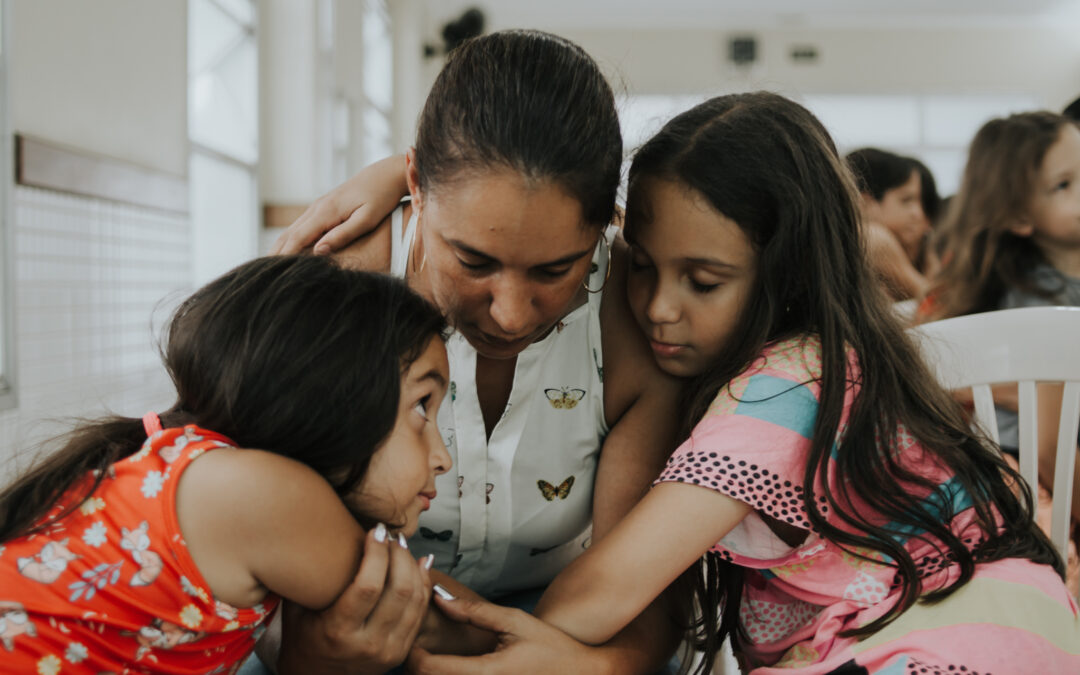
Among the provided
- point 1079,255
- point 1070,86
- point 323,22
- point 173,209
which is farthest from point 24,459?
point 1070,86

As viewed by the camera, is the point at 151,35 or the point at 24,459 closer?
the point at 24,459

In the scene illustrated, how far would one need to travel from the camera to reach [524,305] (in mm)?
1019

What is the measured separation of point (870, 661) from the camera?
37.2 inches

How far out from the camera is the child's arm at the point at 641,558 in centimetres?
97

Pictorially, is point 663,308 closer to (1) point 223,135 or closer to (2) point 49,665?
(2) point 49,665

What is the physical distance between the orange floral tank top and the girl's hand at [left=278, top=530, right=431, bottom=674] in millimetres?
94

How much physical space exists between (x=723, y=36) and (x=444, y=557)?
28.9 feet

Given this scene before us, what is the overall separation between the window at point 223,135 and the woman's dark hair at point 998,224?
2874mm

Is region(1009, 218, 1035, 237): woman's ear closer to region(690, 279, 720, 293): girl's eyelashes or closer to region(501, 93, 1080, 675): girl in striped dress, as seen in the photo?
region(501, 93, 1080, 675): girl in striped dress

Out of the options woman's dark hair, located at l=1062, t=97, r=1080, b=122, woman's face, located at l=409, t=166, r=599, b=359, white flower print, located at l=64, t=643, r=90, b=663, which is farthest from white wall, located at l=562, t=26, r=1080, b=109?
white flower print, located at l=64, t=643, r=90, b=663

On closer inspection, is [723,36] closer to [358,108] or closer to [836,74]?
[836,74]

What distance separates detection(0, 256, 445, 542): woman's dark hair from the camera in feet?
2.88

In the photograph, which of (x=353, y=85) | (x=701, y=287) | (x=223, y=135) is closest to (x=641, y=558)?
(x=701, y=287)

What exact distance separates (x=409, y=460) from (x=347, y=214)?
0.45m
